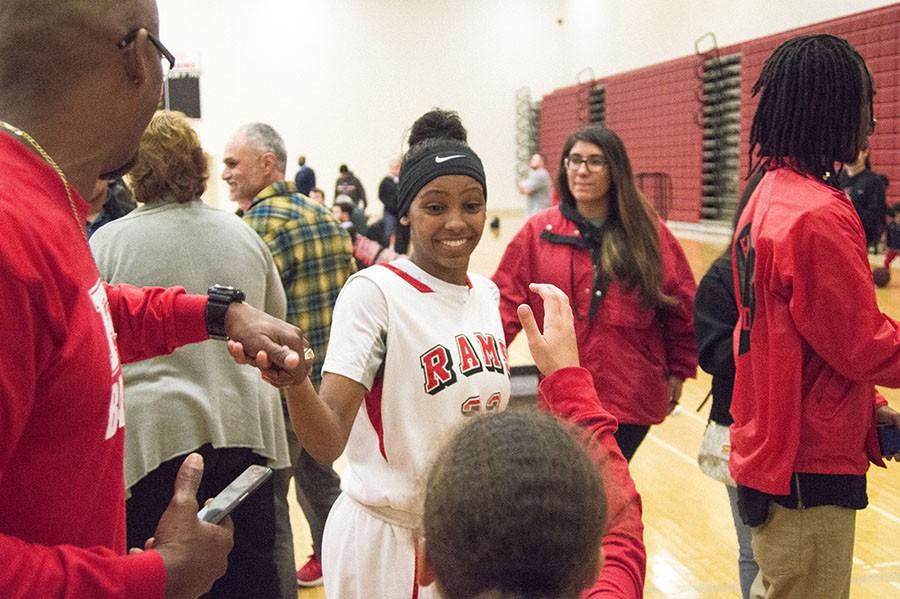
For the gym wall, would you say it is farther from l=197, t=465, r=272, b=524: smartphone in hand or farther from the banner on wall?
l=197, t=465, r=272, b=524: smartphone in hand

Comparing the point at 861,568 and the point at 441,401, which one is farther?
the point at 861,568

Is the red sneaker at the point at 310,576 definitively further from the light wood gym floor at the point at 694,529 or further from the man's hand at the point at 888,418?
the man's hand at the point at 888,418

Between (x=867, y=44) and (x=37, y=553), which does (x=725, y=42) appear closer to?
(x=867, y=44)

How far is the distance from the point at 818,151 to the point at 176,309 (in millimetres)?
1675

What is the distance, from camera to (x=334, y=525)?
7.59 feet

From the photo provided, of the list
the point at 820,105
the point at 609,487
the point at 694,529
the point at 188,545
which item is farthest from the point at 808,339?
the point at 694,529

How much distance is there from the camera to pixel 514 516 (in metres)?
1.09

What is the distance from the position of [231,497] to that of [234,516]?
173 cm

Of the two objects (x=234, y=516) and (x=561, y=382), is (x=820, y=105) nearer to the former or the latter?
(x=561, y=382)

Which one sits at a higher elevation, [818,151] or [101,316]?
[818,151]

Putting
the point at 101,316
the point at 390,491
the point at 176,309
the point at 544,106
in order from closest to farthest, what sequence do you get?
the point at 101,316 → the point at 176,309 → the point at 390,491 → the point at 544,106

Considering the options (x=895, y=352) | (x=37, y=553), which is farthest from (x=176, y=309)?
(x=895, y=352)

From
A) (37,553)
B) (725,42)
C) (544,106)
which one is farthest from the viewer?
(544,106)

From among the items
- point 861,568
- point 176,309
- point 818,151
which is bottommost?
point 861,568
